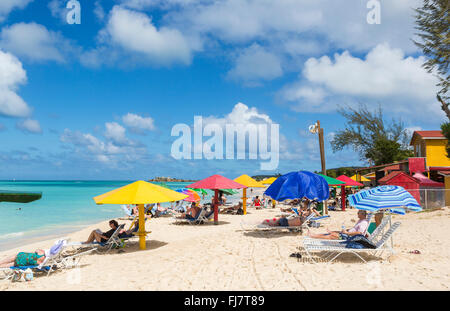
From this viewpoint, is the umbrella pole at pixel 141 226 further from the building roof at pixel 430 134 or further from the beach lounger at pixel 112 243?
the building roof at pixel 430 134

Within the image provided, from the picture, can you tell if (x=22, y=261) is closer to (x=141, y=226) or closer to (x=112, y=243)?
(x=112, y=243)

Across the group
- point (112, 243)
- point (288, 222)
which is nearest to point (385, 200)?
point (288, 222)

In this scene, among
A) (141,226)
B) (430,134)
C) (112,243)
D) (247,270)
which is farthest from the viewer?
(430,134)

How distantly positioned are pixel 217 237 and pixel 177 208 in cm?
1117

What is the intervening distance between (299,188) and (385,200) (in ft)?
11.0

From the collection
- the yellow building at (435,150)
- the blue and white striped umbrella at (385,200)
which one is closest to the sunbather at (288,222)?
the blue and white striped umbrella at (385,200)

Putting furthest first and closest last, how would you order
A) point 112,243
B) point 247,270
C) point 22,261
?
point 112,243 < point 22,261 < point 247,270

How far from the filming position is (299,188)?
32.4ft

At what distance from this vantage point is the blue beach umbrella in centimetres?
973

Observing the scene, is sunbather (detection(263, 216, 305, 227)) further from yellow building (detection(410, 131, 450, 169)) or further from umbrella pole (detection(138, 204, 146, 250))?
yellow building (detection(410, 131, 450, 169))

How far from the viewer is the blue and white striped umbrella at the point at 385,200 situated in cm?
644

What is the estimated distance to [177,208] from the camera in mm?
20766
